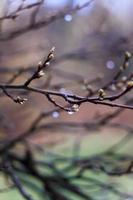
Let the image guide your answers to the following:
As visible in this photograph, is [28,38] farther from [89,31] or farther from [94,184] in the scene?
[94,184]

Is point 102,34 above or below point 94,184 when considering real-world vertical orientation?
above

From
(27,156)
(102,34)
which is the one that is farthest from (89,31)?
(27,156)

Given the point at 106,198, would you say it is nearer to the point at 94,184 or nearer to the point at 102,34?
the point at 94,184

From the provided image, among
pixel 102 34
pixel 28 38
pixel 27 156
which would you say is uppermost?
pixel 28 38

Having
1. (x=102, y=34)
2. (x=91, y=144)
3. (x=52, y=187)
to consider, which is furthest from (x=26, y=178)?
(x=91, y=144)

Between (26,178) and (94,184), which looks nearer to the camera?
(94,184)

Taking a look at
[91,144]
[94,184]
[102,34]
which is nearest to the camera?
[94,184]

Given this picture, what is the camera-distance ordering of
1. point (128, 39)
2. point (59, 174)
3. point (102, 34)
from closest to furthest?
point (59, 174), point (128, 39), point (102, 34)

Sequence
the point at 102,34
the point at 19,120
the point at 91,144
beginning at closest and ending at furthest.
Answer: the point at 102,34, the point at 19,120, the point at 91,144

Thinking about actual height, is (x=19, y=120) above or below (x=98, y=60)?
below
